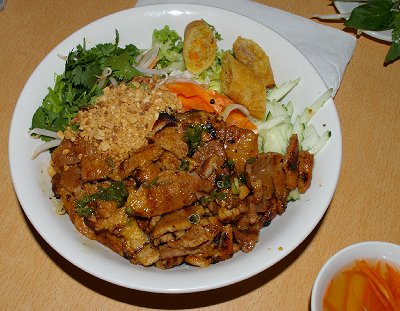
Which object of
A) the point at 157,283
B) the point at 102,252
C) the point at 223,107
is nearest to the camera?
the point at 157,283

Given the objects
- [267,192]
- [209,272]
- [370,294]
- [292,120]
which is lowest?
[370,294]

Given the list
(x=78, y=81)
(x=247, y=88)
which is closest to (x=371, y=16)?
(x=247, y=88)

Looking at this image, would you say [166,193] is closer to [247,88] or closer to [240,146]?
[240,146]

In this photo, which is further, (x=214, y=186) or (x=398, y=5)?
(x=398, y=5)

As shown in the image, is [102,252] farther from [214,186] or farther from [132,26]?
[132,26]

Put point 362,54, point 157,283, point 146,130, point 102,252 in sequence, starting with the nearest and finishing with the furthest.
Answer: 1. point 157,283
2. point 102,252
3. point 146,130
4. point 362,54

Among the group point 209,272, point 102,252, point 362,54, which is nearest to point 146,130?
point 102,252

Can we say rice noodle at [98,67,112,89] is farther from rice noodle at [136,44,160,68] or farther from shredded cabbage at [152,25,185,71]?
shredded cabbage at [152,25,185,71]

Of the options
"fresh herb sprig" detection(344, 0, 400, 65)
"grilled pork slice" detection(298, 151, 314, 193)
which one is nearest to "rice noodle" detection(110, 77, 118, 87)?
"grilled pork slice" detection(298, 151, 314, 193)
